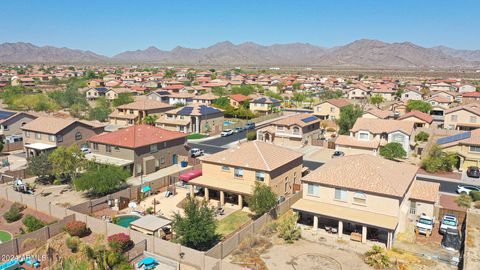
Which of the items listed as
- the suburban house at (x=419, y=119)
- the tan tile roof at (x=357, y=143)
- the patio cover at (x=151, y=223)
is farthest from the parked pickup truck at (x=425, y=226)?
the suburban house at (x=419, y=119)

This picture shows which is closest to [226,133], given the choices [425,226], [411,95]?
[425,226]

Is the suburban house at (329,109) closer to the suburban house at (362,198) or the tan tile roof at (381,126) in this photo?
the tan tile roof at (381,126)

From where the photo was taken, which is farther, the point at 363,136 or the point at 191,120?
the point at 191,120

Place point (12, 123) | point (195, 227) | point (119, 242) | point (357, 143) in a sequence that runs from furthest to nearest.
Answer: point (12, 123) < point (357, 143) < point (195, 227) < point (119, 242)

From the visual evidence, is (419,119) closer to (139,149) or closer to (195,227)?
(139,149)

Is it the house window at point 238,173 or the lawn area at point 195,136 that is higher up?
→ the house window at point 238,173

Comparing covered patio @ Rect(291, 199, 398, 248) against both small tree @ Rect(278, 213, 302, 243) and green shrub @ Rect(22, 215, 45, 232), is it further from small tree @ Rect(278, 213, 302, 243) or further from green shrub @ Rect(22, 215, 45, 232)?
green shrub @ Rect(22, 215, 45, 232)

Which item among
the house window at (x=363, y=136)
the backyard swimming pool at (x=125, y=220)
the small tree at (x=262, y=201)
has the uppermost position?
the house window at (x=363, y=136)

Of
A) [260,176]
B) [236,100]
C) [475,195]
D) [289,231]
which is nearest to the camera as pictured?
[289,231]
